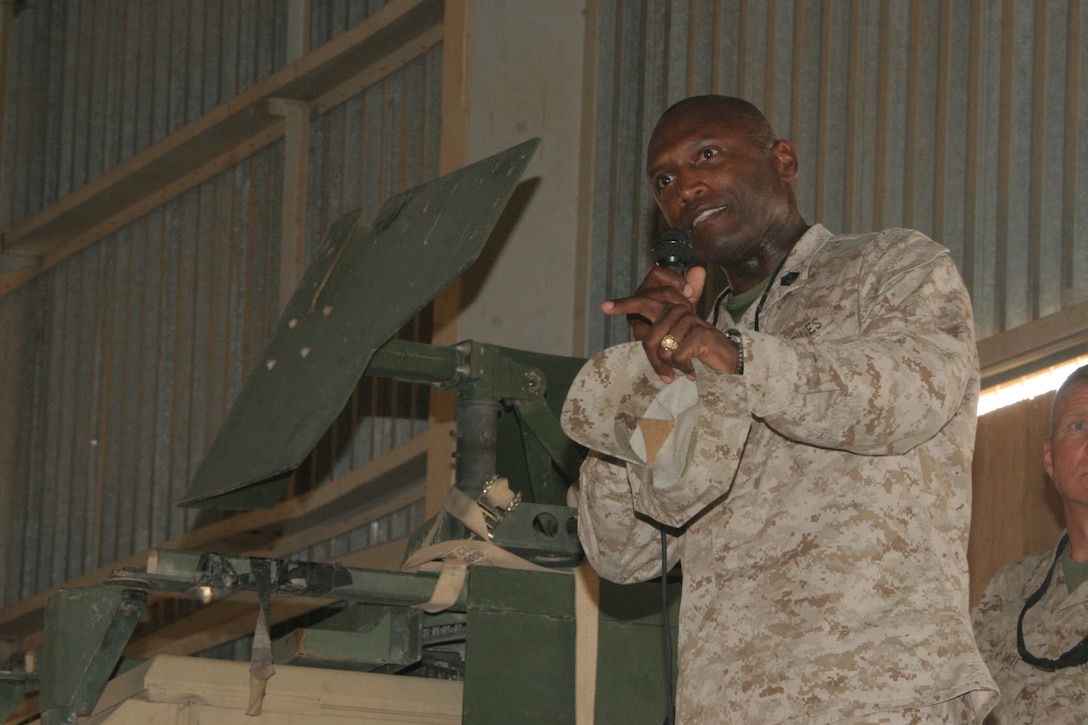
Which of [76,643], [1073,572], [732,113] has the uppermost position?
[732,113]

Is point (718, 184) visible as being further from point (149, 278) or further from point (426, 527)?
point (149, 278)

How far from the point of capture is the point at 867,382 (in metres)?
2.09

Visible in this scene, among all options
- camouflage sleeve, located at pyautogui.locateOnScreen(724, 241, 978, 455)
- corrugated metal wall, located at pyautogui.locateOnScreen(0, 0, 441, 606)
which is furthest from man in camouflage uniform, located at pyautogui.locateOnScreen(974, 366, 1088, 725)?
corrugated metal wall, located at pyautogui.locateOnScreen(0, 0, 441, 606)

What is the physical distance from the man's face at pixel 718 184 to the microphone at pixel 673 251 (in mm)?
248

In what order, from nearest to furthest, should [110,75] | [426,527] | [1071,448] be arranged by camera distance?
1. [1071,448]
2. [426,527]
3. [110,75]

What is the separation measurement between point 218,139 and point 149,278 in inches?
35.3

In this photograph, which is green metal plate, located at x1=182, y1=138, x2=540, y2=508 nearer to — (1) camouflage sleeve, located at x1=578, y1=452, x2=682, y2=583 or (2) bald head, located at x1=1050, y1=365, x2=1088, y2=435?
(1) camouflage sleeve, located at x1=578, y1=452, x2=682, y2=583

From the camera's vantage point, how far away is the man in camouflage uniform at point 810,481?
6.88ft

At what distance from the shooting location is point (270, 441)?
338 cm

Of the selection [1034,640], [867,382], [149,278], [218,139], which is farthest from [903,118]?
[149,278]

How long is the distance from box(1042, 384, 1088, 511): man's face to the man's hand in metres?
1.41

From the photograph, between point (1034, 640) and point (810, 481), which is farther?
point (1034, 640)

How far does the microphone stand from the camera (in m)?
2.33

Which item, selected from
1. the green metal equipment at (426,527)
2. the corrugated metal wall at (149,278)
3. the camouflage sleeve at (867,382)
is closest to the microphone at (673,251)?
the camouflage sleeve at (867,382)
